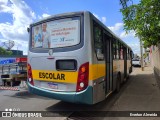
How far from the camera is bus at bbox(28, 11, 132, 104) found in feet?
21.9

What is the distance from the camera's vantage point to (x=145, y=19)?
8.98 m

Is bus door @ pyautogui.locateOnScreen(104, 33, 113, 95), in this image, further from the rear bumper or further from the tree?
the tree

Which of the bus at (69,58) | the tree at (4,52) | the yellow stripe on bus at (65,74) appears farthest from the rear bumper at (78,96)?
the tree at (4,52)

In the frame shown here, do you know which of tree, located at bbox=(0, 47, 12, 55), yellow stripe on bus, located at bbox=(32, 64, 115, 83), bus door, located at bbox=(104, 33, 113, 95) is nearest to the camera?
yellow stripe on bus, located at bbox=(32, 64, 115, 83)

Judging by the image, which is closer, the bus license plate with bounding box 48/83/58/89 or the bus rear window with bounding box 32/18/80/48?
the bus rear window with bounding box 32/18/80/48

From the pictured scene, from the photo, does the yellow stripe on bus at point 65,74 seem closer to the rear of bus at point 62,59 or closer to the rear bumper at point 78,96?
the rear of bus at point 62,59

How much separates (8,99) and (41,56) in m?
3.22

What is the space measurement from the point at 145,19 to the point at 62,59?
3887mm

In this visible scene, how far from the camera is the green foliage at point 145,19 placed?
8578 millimetres

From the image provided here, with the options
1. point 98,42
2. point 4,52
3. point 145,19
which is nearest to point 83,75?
point 98,42

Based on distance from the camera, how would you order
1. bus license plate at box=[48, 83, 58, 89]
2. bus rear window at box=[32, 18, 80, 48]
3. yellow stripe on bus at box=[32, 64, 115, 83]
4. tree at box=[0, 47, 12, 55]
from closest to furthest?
yellow stripe on bus at box=[32, 64, 115, 83] < bus rear window at box=[32, 18, 80, 48] < bus license plate at box=[48, 83, 58, 89] < tree at box=[0, 47, 12, 55]

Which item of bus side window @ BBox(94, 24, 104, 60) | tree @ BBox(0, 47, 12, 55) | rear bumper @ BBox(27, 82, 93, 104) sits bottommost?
rear bumper @ BBox(27, 82, 93, 104)

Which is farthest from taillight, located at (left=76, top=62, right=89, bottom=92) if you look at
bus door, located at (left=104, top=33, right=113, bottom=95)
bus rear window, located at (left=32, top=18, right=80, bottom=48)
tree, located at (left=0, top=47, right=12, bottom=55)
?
tree, located at (left=0, top=47, right=12, bottom=55)

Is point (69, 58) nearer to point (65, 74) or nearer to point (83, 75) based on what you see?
point (65, 74)
